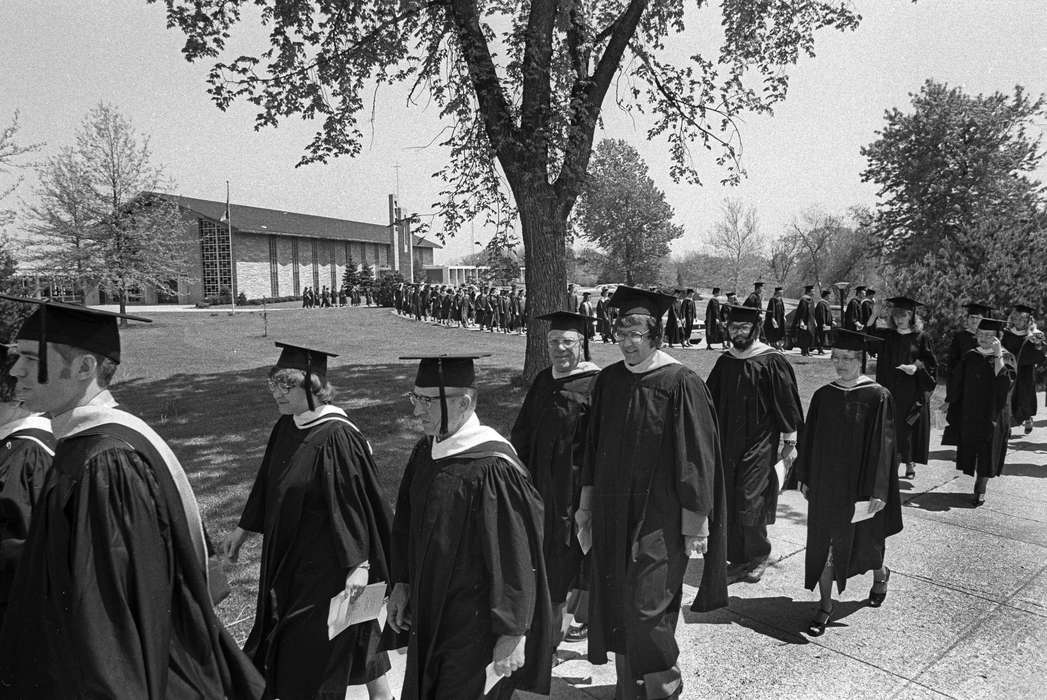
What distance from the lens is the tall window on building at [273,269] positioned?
199 ft

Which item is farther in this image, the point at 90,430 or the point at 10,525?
the point at 10,525

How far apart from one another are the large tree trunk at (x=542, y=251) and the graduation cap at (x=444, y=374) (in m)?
7.97

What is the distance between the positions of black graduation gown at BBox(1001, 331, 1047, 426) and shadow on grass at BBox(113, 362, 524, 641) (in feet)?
23.5

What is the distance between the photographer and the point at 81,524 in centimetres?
226

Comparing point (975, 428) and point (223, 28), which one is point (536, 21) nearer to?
point (223, 28)

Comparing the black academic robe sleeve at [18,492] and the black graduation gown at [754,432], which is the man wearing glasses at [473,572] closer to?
the black academic robe sleeve at [18,492]

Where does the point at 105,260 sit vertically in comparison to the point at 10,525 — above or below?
above

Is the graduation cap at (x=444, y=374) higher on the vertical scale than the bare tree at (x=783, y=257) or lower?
lower

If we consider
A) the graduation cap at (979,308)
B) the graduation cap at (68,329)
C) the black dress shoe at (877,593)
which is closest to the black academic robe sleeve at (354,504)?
the graduation cap at (68,329)

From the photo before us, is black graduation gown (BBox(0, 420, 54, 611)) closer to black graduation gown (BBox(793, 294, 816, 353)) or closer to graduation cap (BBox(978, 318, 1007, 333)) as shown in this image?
graduation cap (BBox(978, 318, 1007, 333))

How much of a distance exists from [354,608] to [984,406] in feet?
24.3

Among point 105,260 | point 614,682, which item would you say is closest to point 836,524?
point 614,682

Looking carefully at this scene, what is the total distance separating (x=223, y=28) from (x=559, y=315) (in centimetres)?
974

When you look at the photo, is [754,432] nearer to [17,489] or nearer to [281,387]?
[281,387]
